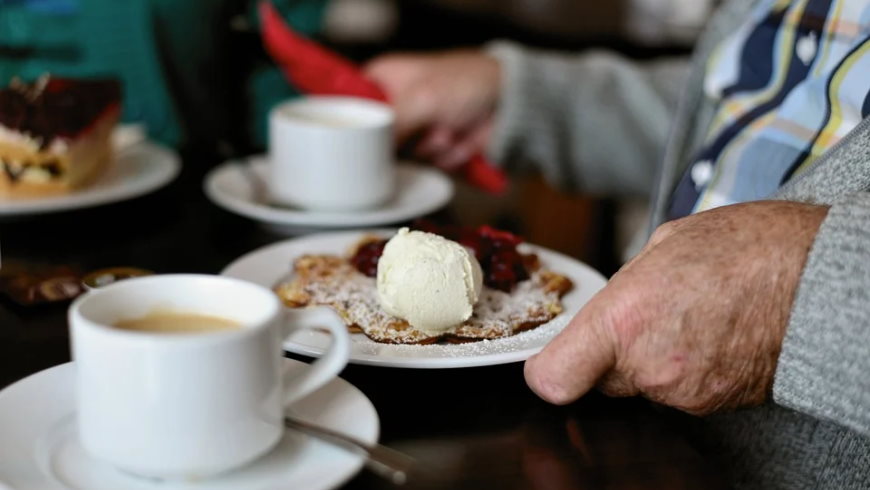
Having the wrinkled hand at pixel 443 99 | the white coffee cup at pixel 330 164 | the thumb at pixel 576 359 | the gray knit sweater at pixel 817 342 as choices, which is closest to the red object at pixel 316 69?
the wrinkled hand at pixel 443 99

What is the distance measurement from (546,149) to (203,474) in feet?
3.38

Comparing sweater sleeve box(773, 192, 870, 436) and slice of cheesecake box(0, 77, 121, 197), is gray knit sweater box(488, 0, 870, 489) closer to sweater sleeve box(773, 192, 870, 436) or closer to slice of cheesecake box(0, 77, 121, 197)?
sweater sleeve box(773, 192, 870, 436)

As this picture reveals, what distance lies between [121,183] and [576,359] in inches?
29.0

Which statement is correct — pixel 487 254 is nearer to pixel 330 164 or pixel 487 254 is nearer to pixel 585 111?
pixel 330 164

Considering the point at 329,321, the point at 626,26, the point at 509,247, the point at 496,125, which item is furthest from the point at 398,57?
the point at 626,26

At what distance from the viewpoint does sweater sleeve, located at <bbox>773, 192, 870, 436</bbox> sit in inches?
22.5

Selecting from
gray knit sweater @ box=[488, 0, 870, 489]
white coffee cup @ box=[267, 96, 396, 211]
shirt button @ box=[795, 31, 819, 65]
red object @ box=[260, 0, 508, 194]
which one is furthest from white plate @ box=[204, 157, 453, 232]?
shirt button @ box=[795, 31, 819, 65]

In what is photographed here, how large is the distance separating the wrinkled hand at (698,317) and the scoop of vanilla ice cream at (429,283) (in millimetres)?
118

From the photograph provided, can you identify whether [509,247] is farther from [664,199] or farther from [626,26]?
[626,26]

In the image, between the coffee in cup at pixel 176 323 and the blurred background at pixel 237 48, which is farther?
the blurred background at pixel 237 48

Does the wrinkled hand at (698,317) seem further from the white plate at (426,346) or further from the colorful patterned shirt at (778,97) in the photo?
the colorful patterned shirt at (778,97)

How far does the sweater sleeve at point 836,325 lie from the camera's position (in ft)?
1.87

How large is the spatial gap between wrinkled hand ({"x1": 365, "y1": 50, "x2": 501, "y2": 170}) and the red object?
0.13ft

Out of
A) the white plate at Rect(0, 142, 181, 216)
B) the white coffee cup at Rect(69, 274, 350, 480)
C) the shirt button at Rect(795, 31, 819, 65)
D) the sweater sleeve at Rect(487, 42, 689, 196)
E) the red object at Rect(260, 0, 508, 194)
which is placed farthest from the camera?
the sweater sleeve at Rect(487, 42, 689, 196)
